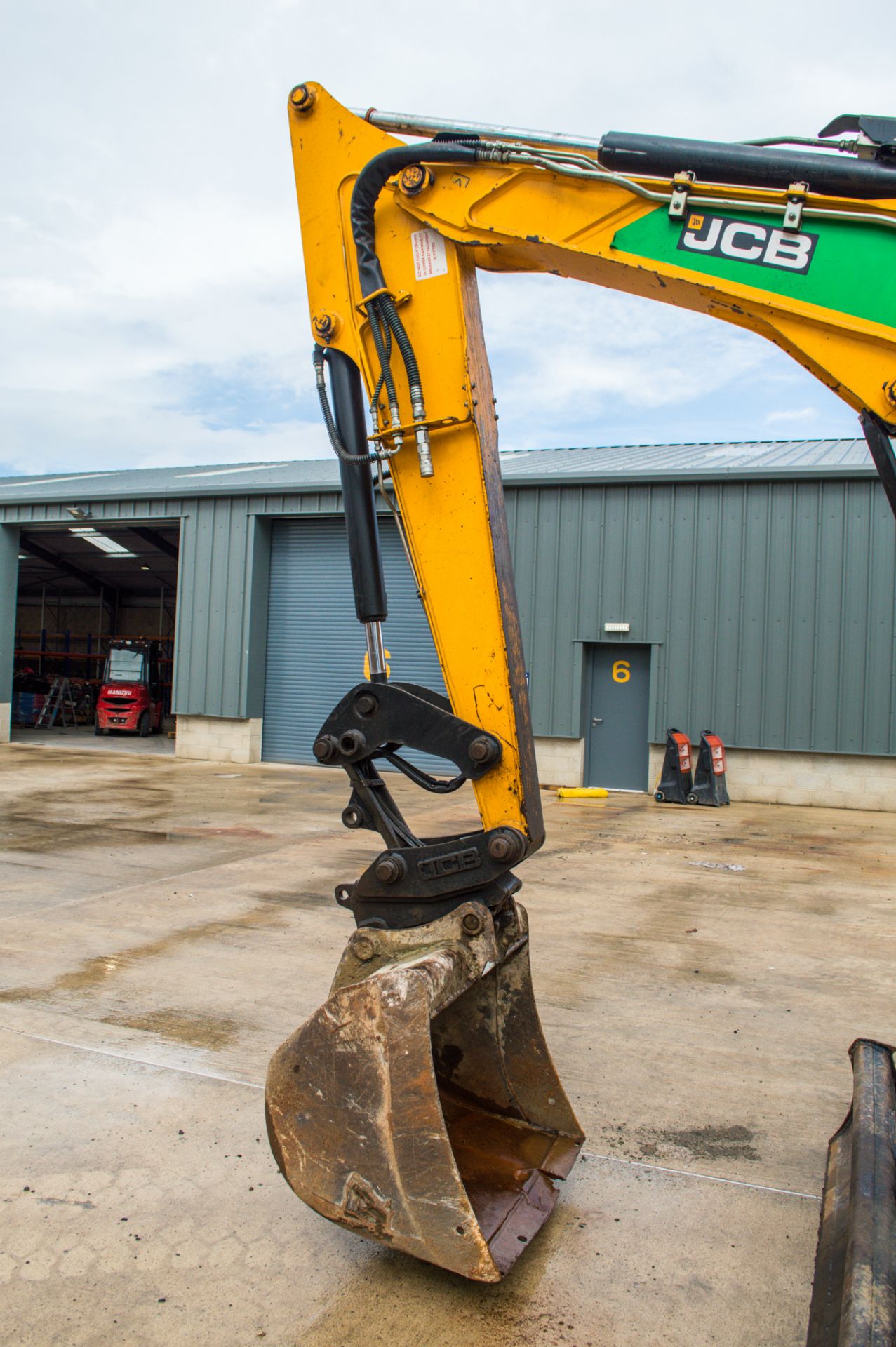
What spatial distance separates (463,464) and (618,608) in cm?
1149

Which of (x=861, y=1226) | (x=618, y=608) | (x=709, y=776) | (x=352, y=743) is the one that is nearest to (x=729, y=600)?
(x=618, y=608)

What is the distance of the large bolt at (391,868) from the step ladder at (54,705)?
23.4 metres

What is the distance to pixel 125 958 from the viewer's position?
5.20m

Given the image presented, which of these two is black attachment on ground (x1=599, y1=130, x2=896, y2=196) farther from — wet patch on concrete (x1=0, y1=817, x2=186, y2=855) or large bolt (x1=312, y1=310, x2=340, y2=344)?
wet patch on concrete (x1=0, y1=817, x2=186, y2=855)

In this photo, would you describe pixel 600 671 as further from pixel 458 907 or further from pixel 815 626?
pixel 458 907

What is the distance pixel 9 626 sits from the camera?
18.5 m

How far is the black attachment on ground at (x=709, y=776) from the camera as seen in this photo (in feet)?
42.2

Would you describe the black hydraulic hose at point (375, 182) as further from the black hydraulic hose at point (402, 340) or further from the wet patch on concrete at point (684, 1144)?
the wet patch on concrete at point (684, 1144)

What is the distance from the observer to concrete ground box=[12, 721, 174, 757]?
18.8m

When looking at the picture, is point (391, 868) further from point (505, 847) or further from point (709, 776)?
point (709, 776)

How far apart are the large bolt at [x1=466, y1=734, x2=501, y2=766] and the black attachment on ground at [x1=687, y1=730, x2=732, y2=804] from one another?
10503mm

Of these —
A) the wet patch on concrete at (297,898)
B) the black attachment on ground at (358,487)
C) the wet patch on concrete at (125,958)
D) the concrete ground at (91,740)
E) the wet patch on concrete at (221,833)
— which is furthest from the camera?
the concrete ground at (91,740)

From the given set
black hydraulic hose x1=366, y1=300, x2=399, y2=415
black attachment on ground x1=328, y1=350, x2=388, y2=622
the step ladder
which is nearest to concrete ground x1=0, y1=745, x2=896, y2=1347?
black attachment on ground x1=328, y1=350, x2=388, y2=622

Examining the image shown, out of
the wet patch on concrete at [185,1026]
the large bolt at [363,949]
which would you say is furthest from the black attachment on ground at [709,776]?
the large bolt at [363,949]
